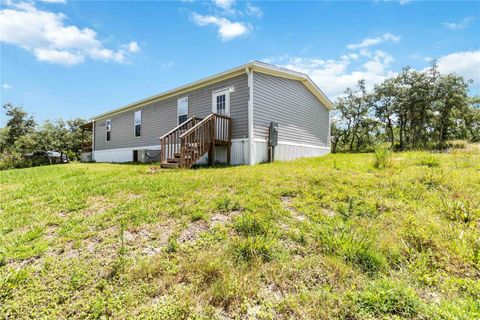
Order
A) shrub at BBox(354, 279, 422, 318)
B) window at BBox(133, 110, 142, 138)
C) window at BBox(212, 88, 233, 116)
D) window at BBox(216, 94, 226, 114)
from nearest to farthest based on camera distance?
shrub at BBox(354, 279, 422, 318), window at BBox(212, 88, 233, 116), window at BBox(216, 94, 226, 114), window at BBox(133, 110, 142, 138)

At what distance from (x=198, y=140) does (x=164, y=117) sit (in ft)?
18.1

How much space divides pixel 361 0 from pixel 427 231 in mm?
8039

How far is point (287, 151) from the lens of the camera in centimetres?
1079

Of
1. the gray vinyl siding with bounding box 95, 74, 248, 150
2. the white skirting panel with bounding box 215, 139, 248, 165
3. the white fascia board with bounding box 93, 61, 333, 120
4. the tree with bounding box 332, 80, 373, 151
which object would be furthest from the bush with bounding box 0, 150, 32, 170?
the tree with bounding box 332, 80, 373, 151

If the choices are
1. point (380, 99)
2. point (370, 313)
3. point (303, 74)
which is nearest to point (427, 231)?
point (370, 313)

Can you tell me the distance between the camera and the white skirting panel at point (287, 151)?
9.32 m

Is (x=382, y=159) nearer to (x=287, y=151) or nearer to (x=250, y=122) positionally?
(x=250, y=122)

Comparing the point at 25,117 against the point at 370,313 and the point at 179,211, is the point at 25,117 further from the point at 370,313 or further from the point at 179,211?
the point at 370,313

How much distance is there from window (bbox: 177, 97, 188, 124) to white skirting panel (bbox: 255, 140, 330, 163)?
451 centimetres

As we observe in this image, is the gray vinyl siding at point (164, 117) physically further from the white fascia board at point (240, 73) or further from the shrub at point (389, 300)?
the shrub at point (389, 300)

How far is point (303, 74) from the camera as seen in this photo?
11445 millimetres

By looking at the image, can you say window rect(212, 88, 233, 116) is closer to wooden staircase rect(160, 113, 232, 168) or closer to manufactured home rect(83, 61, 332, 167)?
manufactured home rect(83, 61, 332, 167)

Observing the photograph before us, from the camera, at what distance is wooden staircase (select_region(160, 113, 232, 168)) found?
8102 mm

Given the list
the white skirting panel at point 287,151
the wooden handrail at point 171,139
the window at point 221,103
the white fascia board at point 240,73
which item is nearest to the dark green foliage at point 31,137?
the white fascia board at point 240,73
